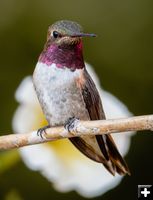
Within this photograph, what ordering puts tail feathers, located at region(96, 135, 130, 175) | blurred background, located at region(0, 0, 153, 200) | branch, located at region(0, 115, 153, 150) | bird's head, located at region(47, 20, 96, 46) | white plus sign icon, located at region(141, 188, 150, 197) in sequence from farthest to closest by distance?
blurred background, located at region(0, 0, 153, 200), white plus sign icon, located at region(141, 188, 150, 197), tail feathers, located at region(96, 135, 130, 175), bird's head, located at region(47, 20, 96, 46), branch, located at region(0, 115, 153, 150)

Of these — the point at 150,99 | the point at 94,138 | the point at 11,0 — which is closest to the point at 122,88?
the point at 150,99

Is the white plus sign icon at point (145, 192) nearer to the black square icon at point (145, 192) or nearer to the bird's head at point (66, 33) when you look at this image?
the black square icon at point (145, 192)

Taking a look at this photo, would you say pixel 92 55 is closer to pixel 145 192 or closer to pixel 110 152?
pixel 110 152

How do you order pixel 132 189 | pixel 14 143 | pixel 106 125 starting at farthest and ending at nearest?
pixel 132 189 < pixel 14 143 < pixel 106 125

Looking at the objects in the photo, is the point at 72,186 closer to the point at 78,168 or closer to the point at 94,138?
the point at 78,168

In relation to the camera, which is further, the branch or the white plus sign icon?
the white plus sign icon

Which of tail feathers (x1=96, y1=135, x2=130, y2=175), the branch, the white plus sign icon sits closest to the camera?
the branch

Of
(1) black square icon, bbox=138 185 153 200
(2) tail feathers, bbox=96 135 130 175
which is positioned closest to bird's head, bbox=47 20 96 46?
(2) tail feathers, bbox=96 135 130 175

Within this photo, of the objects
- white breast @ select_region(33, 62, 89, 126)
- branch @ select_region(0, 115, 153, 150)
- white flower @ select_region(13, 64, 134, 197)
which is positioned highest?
white breast @ select_region(33, 62, 89, 126)

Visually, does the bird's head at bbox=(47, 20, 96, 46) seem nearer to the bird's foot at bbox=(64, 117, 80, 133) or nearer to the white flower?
the bird's foot at bbox=(64, 117, 80, 133)
